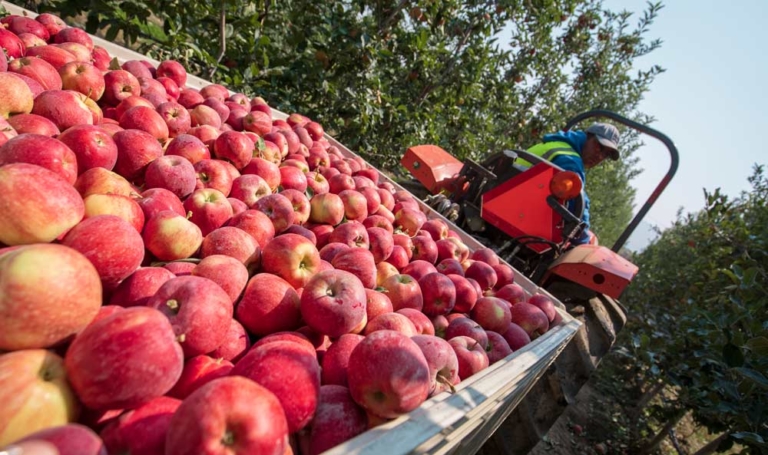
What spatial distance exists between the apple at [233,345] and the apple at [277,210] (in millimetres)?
751

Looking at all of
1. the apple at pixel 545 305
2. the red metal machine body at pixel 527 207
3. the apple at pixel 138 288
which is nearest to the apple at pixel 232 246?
the apple at pixel 138 288

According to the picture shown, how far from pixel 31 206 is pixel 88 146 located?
63cm

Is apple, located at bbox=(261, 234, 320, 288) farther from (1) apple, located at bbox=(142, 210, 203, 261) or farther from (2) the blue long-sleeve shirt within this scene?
(2) the blue long-sleeve shirt

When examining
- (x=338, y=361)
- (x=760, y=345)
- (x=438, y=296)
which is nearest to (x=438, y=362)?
(x=338, y=361)

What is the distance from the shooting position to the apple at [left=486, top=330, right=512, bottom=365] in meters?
1.99

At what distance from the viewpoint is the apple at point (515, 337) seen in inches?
89.1

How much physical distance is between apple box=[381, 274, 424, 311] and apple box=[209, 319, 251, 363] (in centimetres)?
81

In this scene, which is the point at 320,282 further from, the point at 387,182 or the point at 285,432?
the point at 387,182

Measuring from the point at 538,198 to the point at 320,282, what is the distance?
3252 millimetres

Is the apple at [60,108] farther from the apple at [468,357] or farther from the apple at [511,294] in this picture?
the apple at [511,294]

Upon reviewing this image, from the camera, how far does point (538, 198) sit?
13.2 feet

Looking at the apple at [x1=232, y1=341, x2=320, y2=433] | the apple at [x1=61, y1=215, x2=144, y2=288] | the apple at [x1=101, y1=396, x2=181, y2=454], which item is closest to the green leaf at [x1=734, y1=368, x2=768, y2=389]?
the apple at [x1=232, y1=341, x2=320, y2=433]

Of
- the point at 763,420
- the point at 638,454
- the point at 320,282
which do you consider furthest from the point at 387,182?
the point at 638,454

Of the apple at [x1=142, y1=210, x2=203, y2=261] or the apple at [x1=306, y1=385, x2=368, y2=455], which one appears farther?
the apple at [x1=142, y1=210, x2=203, y2=261]
